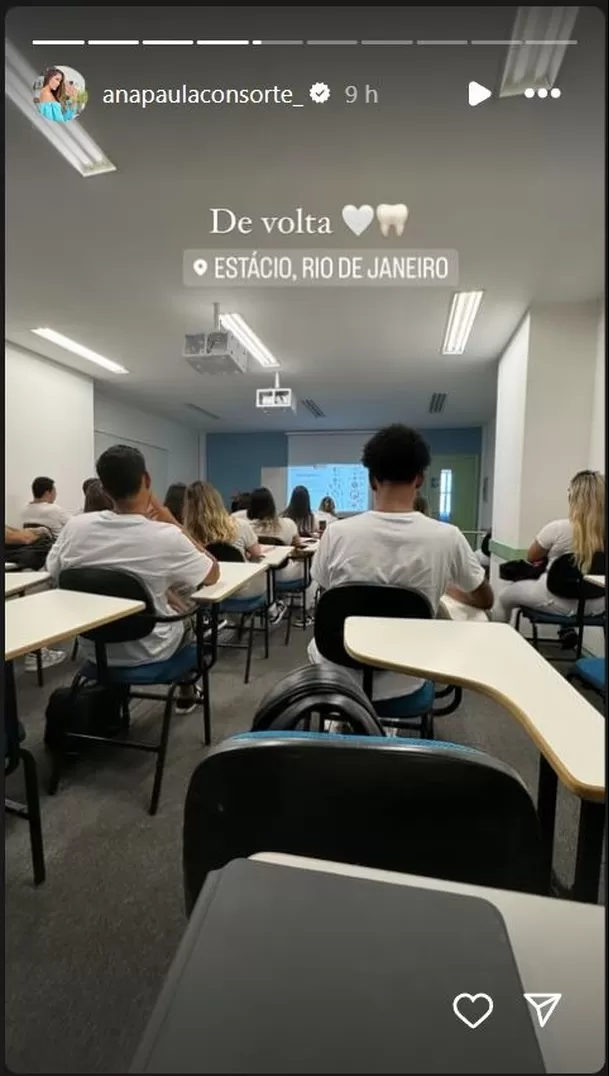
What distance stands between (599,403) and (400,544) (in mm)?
953

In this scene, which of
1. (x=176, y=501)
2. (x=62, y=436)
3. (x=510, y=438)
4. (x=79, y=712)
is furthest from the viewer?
(x=62, y=436)

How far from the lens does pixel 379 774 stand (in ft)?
1.48

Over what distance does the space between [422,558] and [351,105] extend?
1031mm

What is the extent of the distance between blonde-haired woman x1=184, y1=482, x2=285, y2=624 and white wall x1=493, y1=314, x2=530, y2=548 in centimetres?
163

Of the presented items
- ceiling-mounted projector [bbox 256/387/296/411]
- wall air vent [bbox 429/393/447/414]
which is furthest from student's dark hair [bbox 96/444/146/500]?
wall air vent [bbox 429/393/447/414]

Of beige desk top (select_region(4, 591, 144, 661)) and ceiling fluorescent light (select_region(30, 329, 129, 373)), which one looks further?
ceiling fluorescent light (select_region(30, 329, 129, 373))

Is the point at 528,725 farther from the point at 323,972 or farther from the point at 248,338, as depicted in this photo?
the point at 248,338

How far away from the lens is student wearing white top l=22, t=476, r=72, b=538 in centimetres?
270

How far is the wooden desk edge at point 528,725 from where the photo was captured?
17.8 inches

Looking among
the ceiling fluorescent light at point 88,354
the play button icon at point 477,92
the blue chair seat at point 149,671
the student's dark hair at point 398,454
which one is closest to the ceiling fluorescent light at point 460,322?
the student's dark hair at point 398,454

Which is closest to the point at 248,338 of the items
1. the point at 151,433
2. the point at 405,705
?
the point at 151,433

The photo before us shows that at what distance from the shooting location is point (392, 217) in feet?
2.38

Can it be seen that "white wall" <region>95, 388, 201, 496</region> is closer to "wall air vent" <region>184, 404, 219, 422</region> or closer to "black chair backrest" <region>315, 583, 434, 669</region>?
"wall air vent" <region>184, 404, 219, 422</region>

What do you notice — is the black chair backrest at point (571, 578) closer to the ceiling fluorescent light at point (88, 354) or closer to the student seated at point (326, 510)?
the ceiling fluorescent light at point (88, 354)
